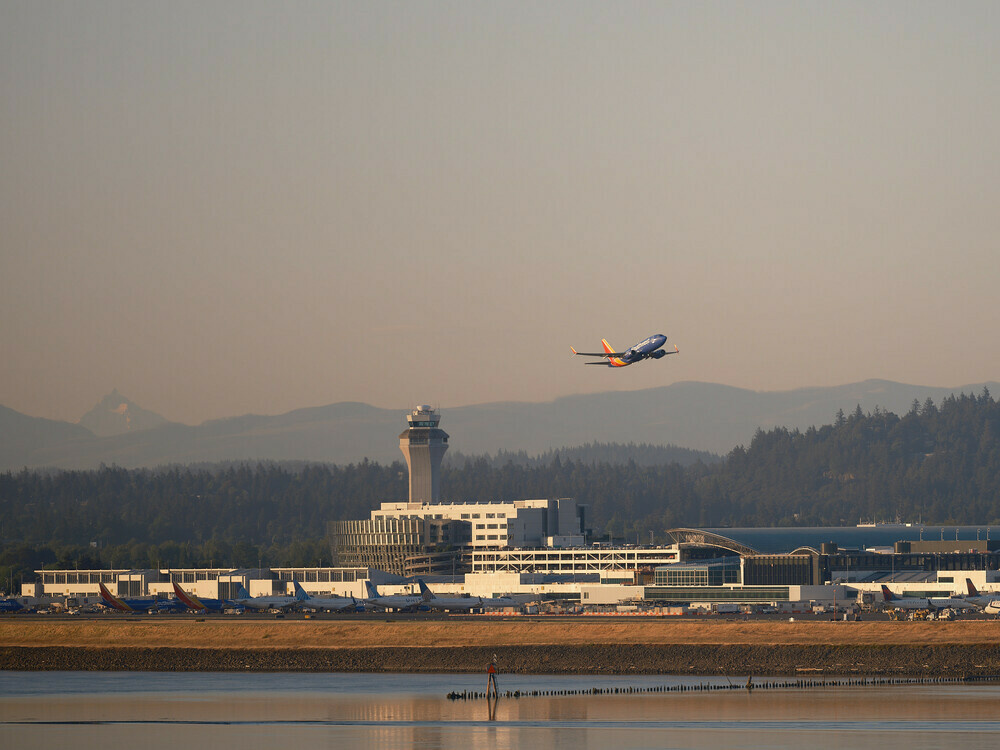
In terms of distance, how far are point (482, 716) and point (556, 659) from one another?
32753 millimetres

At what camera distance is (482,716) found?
93.7 m

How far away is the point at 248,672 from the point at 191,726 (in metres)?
39.9

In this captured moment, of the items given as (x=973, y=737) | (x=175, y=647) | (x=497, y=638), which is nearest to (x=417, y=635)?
(x=497, y=638)

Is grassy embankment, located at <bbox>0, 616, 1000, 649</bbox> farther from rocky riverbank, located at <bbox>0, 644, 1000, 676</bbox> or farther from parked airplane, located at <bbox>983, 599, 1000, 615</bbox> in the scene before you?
parked airplane, located at <bbox>983, 599, 1000, 615</bbox>

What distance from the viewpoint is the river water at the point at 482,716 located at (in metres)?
82.1

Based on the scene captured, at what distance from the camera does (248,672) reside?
130m

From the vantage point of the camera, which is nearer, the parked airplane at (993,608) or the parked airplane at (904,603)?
the parked airplane at (993,608)

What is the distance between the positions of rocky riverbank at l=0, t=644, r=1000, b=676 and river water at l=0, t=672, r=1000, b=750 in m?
6.25

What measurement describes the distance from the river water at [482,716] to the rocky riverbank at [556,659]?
625 cm

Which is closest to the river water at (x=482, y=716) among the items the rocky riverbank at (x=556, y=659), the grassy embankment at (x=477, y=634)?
the rocky riverbank at (x=556, y=659)

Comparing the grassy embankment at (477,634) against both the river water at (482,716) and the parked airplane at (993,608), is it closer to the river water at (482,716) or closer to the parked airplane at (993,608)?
the river water at (482,716)

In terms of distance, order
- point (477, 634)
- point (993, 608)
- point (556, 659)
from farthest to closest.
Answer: point (993, 608), point (477, 634), point (556, 659)

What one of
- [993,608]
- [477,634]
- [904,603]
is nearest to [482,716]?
[477,634]

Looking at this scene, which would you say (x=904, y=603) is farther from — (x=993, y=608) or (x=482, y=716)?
(x=482, y=716)
